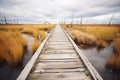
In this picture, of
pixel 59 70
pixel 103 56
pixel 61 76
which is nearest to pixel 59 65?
pixel 59 70

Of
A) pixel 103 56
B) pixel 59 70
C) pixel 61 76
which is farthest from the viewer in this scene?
pixel 103 56

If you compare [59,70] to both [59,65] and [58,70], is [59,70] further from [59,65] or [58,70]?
[59,65]

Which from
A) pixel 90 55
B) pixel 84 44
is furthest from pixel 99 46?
pixel 90 55

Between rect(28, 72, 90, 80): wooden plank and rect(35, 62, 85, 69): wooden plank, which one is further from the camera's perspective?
rect(35, 62, 85, 69): wooden plank

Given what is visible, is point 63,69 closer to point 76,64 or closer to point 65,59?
point 76,64

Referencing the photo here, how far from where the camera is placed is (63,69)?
3.34m

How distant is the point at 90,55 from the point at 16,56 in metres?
4.80

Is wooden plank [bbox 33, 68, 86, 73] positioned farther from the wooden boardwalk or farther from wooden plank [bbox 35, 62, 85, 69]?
wooden plank [bbox 35, 62, 85, 69]

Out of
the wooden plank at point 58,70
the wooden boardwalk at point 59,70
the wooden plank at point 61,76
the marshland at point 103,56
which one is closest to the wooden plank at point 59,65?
the wooden boardwalk at point 59,70

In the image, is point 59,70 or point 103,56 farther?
point 103,56

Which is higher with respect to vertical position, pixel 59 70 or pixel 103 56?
pixel 59 70

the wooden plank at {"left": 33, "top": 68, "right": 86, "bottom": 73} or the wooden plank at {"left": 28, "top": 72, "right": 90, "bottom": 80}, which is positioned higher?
the wooden plank at {"left": 33, "top": 68, "right": 86, "bottom": 73}

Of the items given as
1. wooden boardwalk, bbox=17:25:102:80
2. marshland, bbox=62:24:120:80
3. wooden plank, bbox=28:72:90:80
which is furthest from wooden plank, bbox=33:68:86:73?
marshland, bbox=62:24:120:80

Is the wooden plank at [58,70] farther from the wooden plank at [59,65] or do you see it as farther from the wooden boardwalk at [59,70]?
the wooden plank at [59,65]
